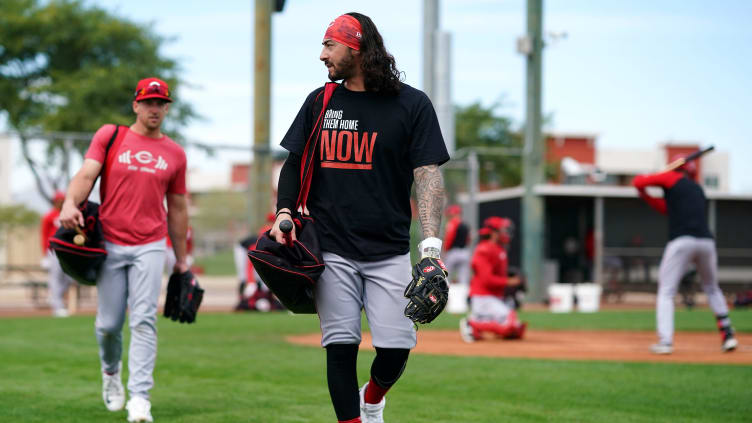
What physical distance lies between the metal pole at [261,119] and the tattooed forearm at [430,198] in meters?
13.5

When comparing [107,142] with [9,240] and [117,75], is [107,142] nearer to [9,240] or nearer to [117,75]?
[9,240]

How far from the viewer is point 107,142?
6.11 meters

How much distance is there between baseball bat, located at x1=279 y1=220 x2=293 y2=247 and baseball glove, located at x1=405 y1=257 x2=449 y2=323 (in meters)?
0.61

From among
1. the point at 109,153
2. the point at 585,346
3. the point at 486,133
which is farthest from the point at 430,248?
the point at 486,133

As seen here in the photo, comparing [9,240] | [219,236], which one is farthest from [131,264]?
[9,240]

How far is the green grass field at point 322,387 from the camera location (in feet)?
20.4

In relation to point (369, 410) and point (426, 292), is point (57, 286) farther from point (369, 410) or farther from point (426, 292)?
point (426, 292)

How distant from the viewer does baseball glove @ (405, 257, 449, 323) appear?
415 centimetres

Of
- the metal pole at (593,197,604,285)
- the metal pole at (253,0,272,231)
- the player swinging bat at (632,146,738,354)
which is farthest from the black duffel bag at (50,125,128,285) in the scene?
the metal pole at (593,197,604,285)

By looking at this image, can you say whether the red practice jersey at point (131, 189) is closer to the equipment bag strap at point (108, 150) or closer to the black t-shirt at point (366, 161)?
the equipment bag strap at point (108, 150)

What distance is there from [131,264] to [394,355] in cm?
229

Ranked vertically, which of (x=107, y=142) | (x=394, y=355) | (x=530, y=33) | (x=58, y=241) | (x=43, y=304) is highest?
(x=530, y=33)

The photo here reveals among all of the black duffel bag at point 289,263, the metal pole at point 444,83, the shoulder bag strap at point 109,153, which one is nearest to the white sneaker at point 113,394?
the shoulder bag strap at point 109,153

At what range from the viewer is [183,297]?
6516mm
